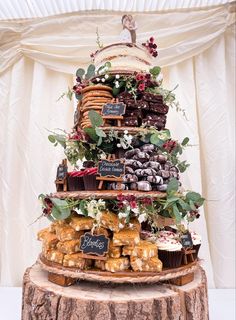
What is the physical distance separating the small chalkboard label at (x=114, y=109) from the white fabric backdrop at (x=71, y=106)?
1.13 metres

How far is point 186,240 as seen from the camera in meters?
1.52

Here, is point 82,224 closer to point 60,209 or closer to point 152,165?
point 60,209

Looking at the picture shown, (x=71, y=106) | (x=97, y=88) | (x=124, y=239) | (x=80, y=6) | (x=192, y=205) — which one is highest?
(x=80, y=6)

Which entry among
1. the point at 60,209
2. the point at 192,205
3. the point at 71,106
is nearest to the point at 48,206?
the point at 60,209

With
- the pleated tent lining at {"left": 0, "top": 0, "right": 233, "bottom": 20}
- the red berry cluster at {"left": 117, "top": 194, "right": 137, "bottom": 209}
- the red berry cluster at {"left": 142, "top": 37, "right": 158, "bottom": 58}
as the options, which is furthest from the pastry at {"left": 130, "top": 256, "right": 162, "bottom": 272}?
the pleated tent lining at {"left": 0, "top": 0, "right": 233, "bottom": 20}

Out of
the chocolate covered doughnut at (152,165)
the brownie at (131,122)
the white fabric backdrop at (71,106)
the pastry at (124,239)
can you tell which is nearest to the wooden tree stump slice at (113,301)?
→ the pastry at (124,239)

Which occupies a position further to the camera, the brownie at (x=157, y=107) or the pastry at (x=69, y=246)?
the brownie at (x=157, y=107)

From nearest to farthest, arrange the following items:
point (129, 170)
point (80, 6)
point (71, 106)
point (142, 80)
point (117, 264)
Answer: point (117, 264) → point (129, 170) → point (142, 80) → point (80, 6) → point (71, 106)

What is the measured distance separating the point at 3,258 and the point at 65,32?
198cm

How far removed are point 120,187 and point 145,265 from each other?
35 cm

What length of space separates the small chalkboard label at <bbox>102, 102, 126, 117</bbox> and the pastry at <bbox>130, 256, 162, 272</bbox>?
0.69m

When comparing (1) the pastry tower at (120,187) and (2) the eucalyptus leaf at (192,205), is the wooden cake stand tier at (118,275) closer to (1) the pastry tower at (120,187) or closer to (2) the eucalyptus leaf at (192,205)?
(1) the pastry tower at (120,187)

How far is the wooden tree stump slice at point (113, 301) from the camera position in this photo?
1245 millimetres

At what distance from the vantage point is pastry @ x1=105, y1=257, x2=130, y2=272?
4.41ft
